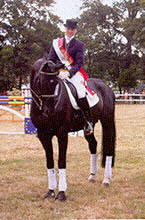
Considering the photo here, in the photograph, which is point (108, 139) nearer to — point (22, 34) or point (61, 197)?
point (61, 197)

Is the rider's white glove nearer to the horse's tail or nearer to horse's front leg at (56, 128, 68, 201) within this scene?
horse's front leg at (56, 128, 68, 201)

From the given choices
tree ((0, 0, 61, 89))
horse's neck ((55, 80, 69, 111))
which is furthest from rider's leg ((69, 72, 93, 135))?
tree ((0, 0, 61, 89))

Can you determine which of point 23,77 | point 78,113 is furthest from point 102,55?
point 78,113

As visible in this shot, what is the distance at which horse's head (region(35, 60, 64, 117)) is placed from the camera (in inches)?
178

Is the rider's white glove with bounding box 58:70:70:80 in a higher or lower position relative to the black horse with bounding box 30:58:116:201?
higher

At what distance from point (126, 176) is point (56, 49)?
Result: 3.01m

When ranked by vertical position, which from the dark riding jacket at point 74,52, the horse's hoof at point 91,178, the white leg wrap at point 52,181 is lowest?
the horse's hoof at point 91,178

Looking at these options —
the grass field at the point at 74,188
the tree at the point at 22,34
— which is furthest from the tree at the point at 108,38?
the grass field at the point at 74,188

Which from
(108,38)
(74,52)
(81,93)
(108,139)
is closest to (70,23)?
(74,52)

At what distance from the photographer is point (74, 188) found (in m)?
5.70

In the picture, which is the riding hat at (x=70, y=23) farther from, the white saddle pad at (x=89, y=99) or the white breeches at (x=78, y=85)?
the white saddle pad at (x=89, y=99)

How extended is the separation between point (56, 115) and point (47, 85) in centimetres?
57

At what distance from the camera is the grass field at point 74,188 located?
177 inches

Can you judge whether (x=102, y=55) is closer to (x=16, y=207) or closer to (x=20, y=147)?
(x=20, y=147)
